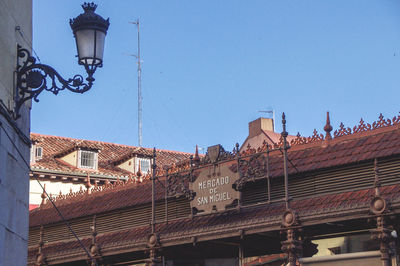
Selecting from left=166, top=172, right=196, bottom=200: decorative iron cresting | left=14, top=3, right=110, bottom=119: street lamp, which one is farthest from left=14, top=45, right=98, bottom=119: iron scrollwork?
left=166, top=172, right=196, bottom=200: decorative iron cresting

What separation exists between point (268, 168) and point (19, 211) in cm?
809

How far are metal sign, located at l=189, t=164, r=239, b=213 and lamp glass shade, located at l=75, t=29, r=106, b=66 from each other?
871cm

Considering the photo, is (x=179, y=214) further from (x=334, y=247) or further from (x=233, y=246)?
(x=334, y=247)

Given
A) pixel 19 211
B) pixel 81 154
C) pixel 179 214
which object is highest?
pixel 81 154

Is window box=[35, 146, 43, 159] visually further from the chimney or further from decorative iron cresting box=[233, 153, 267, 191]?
decorative iron cresting box=[233, 153, 267, 191]

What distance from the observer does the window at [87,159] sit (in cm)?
4161

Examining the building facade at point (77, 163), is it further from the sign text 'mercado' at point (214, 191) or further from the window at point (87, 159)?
the sign text 'mercado' at point (214, 191)

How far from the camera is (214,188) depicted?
19.1 m

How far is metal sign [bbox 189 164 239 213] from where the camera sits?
735 inches

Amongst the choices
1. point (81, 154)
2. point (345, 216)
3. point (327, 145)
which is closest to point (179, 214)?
point (327, 145)

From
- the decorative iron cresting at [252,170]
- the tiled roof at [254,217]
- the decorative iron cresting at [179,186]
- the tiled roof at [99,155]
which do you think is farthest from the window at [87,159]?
the decorative iron cresting at [252,170]

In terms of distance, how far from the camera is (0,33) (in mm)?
10891

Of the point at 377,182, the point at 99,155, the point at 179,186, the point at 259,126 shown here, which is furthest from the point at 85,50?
the point at 99,155

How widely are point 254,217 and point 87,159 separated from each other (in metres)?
26.1
